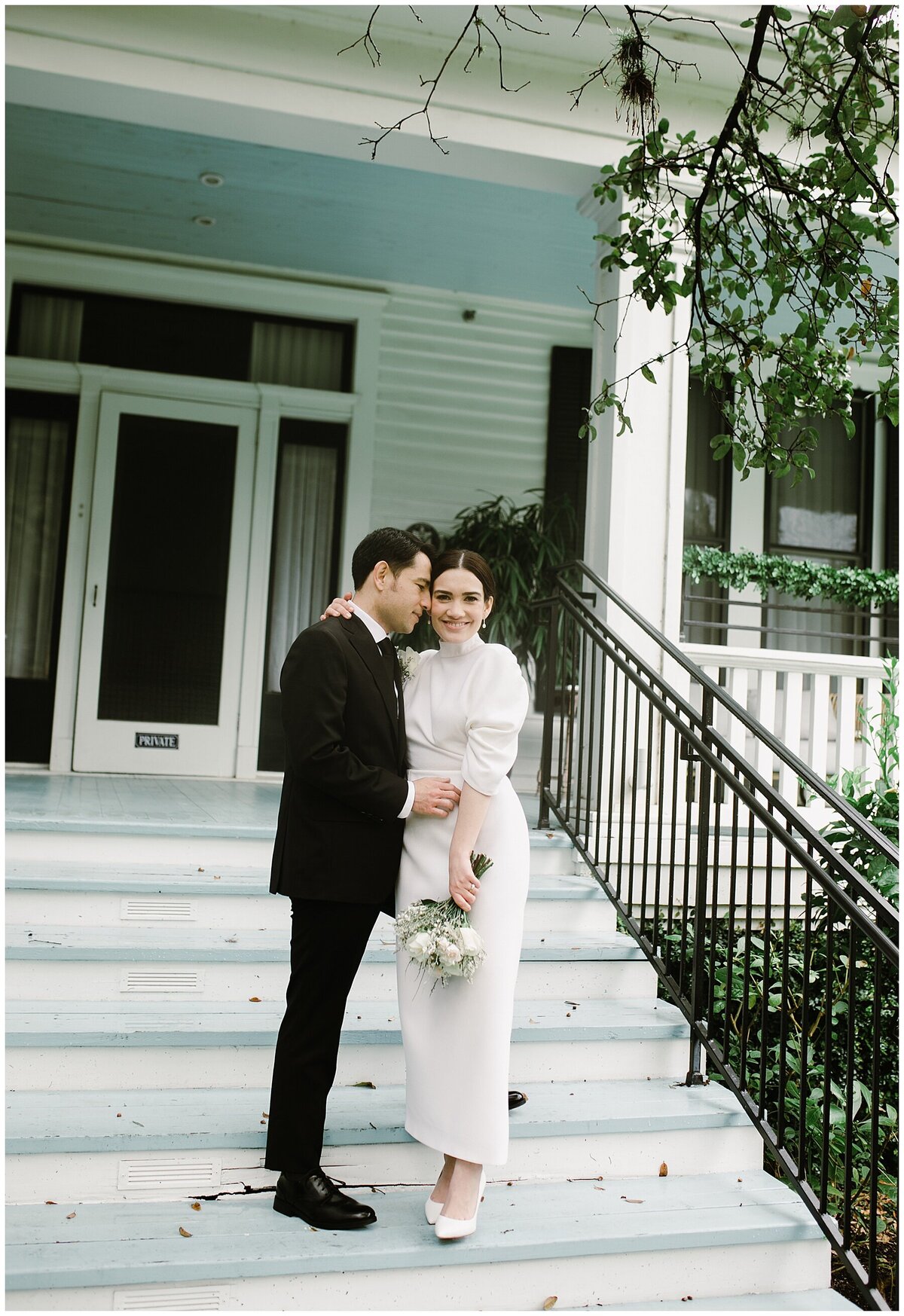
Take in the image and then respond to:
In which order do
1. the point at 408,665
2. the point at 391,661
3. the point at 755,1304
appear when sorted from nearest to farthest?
1. the point at 755,1304
2. the point at 391,661
3. the point at 408,665

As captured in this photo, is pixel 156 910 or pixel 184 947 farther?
pixel 156 910

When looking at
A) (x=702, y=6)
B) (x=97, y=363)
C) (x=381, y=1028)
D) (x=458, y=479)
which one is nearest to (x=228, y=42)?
(x=702, y=6)

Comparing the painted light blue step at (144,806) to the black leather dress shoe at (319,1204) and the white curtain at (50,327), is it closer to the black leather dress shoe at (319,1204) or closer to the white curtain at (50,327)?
the black leather dress shoe at (319,1204)

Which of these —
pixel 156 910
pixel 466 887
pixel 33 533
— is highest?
pixel 33 533

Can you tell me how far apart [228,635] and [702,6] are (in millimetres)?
4264

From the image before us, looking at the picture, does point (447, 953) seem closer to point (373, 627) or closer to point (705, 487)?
point (373, 627)

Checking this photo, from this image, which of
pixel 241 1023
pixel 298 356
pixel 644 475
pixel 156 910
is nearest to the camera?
pixel 241 1023

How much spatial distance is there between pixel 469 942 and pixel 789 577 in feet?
16.7

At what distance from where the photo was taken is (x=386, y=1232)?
2.61 metres

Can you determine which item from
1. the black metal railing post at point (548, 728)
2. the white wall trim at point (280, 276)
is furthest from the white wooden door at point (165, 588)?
the black metal railing post at point (548, 728)

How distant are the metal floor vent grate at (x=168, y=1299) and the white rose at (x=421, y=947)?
869 mm

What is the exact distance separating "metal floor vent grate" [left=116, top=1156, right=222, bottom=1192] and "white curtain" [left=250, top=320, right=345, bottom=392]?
5.34m

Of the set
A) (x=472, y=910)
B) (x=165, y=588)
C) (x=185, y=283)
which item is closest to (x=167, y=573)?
(x=165, y=588)

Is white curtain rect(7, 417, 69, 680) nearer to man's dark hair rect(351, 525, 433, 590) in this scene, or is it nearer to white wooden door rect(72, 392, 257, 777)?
white wooden door rect(72, 392, 257, 777)
